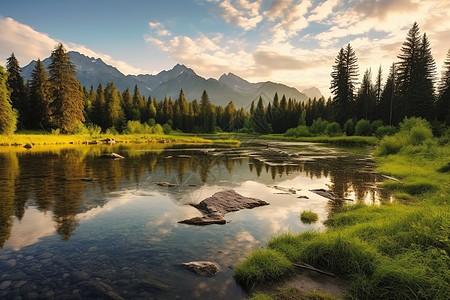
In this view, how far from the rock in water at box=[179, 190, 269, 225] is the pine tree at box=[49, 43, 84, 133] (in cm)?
5266

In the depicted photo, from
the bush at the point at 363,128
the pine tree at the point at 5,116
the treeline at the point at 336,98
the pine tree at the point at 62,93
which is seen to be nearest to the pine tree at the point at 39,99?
the treeline at the point at 336,98

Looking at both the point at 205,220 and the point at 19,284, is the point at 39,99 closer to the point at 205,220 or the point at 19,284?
the point at 205,220

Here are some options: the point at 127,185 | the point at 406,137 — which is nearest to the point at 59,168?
the point at 127,185

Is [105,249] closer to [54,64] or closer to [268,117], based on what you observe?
[54,64]

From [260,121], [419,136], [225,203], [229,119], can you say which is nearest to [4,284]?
[225,203]

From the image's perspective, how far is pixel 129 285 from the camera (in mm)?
5527

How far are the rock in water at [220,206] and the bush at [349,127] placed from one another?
58598mm

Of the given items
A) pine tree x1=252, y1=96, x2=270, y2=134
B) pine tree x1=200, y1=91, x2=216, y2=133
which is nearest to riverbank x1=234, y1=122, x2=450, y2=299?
pine tree x1=252, y1=96, x2=270, y2=134

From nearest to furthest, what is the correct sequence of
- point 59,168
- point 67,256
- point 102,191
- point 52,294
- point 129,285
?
point 52,294
point 129,285
point 67,256
point 102,191
point 59,168

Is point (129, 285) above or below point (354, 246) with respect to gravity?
below

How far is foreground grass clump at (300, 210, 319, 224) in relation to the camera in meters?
9.50

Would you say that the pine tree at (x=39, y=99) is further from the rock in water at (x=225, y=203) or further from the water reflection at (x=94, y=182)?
the rock in water at (x=225, y=203)

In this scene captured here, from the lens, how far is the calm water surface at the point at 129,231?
5.50 m

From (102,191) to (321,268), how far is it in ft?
39.4
